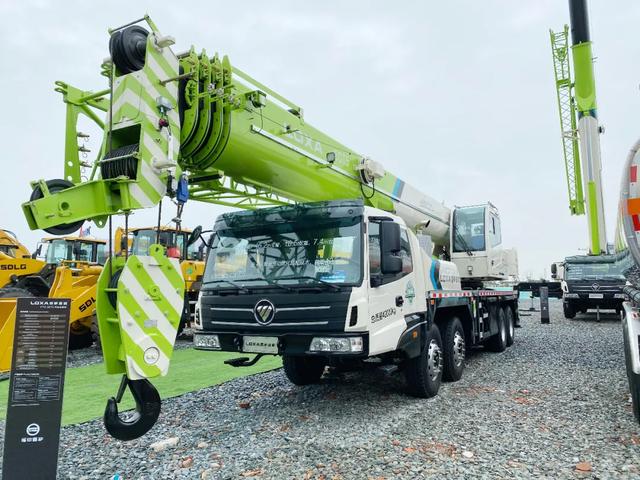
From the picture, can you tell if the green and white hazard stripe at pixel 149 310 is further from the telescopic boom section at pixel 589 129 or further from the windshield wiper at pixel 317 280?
the telescopic boom section at pixel 589 129

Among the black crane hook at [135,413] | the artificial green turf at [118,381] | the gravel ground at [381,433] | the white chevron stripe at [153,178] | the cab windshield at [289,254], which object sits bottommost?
the gravel ground at [381,433]

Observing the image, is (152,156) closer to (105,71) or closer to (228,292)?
(105,71)

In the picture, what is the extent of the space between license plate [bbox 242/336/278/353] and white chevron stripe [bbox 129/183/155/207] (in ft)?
6.01

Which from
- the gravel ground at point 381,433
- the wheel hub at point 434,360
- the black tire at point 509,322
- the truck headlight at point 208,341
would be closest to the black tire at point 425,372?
the wheel hub at point 434,360

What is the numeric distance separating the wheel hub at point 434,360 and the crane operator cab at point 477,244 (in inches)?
112

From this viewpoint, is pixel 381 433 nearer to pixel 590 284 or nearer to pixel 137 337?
pixel 137 337

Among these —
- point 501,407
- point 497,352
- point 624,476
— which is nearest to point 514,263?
point 497,352

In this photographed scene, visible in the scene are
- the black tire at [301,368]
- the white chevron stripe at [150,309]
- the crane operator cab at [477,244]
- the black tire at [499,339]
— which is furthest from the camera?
the black tire at [499,339]

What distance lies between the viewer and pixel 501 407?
5070 mm

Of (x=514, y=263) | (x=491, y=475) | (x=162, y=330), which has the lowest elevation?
(x=491, y=475)

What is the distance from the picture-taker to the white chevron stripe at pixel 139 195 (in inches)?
130

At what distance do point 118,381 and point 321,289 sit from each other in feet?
12.6

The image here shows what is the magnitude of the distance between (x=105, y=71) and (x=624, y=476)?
486 centimetres

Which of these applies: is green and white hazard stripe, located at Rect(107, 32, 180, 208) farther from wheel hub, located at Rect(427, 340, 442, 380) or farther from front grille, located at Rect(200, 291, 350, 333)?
wheel hub, located at Rect(427, 340, 442, 380)
